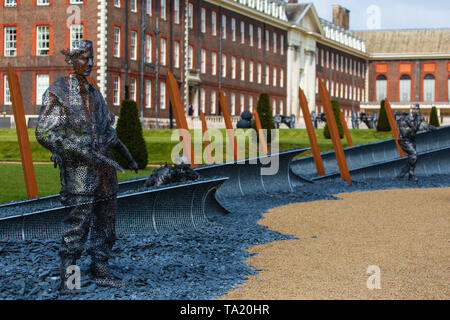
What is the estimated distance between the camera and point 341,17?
85.8 meters

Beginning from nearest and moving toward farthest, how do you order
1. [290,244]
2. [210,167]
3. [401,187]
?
[290,244] → [210,167] → [401,187]

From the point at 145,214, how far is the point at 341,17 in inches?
3145

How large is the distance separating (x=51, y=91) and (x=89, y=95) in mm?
279

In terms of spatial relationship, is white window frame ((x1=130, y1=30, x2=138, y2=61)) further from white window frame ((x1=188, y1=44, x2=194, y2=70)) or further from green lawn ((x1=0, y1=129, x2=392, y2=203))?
green lawn ((x1=0, y1=129, x2=392, y2=203))

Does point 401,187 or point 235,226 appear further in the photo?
point 401,187

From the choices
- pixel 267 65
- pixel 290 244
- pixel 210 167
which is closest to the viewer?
pixel 290 244

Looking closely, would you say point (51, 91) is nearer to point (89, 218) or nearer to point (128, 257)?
point (89, 218)

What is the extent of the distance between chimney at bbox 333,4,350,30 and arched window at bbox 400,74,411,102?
28.5 feet

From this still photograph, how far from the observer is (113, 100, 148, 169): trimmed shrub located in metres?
20.6

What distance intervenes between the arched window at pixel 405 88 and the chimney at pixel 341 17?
28.5 ft

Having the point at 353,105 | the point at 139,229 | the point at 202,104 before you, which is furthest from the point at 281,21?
the point at 139,229

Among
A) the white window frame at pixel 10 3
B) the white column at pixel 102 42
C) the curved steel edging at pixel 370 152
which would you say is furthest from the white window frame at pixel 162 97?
the curved steel edging at pixel 370 152

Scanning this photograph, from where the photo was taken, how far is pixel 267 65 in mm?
62406

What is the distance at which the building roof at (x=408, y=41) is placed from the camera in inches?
3415
